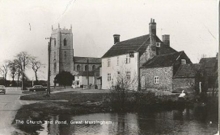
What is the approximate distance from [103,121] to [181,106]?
3.85m

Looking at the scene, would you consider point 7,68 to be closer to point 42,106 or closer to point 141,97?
point 42,106

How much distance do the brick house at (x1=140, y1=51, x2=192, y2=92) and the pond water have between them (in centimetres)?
428

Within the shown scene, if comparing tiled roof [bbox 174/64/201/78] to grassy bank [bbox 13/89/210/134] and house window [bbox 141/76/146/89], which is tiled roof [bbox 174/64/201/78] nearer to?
grassy bank [bbox 13/89/210/134]

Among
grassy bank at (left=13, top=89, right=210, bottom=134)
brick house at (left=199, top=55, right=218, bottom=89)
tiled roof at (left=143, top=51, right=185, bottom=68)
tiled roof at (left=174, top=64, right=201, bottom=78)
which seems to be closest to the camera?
grassy bank at (left=13, top=89, right=210, bottom=134)

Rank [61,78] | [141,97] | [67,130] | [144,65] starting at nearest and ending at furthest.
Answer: [67,130], [141,97], [61,78], [144,65]

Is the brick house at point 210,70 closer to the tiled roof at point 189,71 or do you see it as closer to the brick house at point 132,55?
the tiled roof at point 189,71

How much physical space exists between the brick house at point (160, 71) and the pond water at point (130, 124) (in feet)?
14.1

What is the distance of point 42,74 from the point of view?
35.7 ft

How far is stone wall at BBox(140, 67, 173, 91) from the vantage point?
46.1 feet

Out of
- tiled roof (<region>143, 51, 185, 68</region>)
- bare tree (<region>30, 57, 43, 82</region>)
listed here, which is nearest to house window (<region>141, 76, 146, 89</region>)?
tiled roof (<region>143, 51, 185, 68</region>)

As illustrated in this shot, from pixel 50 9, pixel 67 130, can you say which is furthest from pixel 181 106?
pixel 50 9

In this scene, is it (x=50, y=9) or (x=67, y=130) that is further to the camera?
(x=50, y=9)

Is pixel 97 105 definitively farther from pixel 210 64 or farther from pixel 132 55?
pixel 132 55

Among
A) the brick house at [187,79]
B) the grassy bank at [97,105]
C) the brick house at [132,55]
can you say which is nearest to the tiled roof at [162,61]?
the brick house at [132,55]
